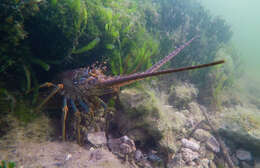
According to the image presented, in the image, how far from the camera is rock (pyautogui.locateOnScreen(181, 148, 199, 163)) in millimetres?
3021

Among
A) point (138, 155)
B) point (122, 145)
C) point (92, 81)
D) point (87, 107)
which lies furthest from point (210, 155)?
point (92, 81)

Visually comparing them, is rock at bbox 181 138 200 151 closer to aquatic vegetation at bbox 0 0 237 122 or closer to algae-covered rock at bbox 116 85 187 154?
algae-covered rock at bbox 116 85 187 154

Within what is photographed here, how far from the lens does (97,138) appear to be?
2668mm

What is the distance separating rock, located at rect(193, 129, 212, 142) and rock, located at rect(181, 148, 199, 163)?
Result: 70cm

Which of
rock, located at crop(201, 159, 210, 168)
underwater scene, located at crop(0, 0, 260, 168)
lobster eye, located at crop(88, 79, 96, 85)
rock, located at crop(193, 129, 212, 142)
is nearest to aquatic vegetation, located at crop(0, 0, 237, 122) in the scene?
underwater scene, located at crop(0, 0, 260, 168)

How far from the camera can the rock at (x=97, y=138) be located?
8.52 feet

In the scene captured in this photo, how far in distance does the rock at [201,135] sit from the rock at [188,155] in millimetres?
699

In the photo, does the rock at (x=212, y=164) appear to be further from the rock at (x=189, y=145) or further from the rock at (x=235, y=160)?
the rock at (x=235, y=160)

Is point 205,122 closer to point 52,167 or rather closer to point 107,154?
point 107,154

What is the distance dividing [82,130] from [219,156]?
3.20 m

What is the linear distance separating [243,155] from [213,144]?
2.49ft

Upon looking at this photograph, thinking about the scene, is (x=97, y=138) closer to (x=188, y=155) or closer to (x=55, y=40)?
(x=188, y=155)

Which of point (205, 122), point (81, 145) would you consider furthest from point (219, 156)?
point (81, 145)

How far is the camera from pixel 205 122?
460 centimetres
